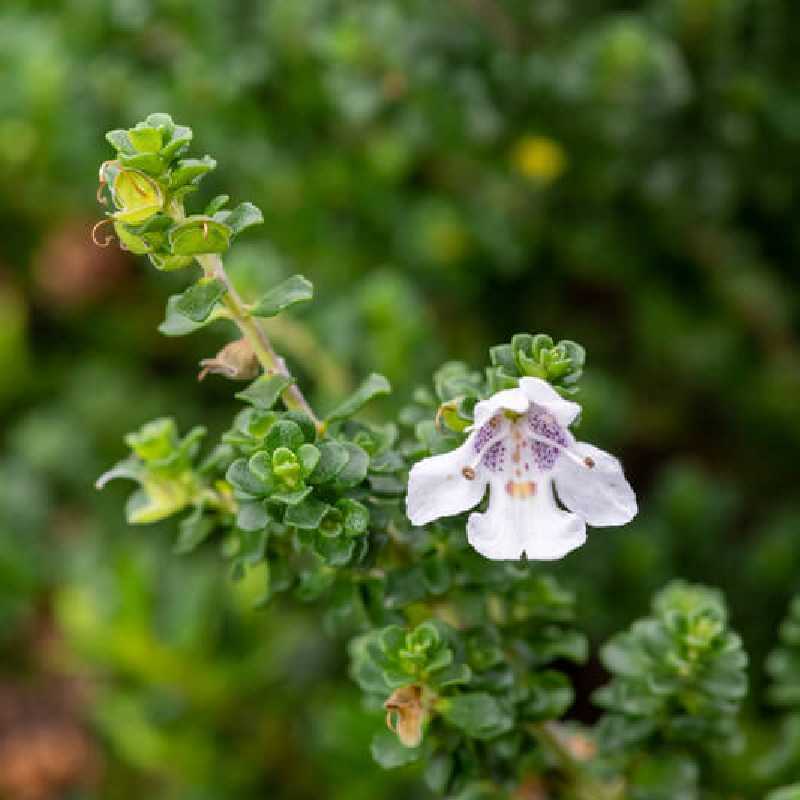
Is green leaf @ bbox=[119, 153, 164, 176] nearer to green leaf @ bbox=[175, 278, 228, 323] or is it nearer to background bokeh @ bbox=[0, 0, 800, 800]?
green leaf @ bbox=[175, 278, 228, 323]

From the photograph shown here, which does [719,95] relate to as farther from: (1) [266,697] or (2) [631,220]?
(1) [266,697]

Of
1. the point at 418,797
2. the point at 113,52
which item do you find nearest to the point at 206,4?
the point at 113,52

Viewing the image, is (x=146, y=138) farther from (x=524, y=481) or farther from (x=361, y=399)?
(x=524, y=481)

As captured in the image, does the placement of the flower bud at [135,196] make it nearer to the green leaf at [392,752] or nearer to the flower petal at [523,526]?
the flower petal at [523,526]

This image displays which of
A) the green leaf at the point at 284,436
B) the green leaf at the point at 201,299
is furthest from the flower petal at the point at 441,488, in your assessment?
the green leaf at the point at 201,299

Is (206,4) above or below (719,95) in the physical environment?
above

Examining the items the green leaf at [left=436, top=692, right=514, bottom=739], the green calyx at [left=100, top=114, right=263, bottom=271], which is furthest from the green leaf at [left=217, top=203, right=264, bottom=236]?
the green leaf at [left=436, top=692, right=514, bottom=739]

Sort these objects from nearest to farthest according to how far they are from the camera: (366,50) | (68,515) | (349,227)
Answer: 1. (366,50)
2. (349,227)
3. (68,515)
